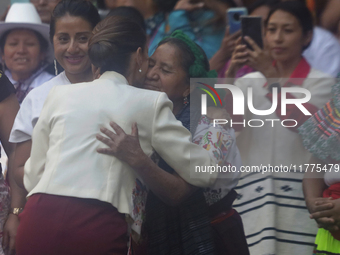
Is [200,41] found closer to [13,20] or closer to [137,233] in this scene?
[13,20]

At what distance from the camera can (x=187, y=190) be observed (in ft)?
7.27

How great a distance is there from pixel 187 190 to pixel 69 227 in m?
0.56

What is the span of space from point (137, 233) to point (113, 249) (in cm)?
16

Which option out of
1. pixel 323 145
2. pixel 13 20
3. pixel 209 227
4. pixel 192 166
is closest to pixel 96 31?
pixel 192 166

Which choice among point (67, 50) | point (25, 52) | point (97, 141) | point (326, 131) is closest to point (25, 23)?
point (25, 52)

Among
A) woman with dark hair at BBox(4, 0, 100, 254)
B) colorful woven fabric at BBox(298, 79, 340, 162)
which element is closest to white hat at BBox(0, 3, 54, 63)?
woman with dark hair at BBox(4, 0, 100, 254)

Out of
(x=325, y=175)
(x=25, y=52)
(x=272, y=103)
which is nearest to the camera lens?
(x=325, y=175)

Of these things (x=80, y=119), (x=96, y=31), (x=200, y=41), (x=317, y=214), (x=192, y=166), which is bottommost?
(x=317, y=214)

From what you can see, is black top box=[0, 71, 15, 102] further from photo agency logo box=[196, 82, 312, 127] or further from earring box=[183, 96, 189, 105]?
photo agency logo box=[196, 82, 312, 127]

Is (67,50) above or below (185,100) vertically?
above

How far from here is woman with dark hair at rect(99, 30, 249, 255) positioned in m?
2.22

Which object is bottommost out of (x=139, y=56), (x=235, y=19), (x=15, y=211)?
(x=15, y=211)

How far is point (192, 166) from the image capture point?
215 cm

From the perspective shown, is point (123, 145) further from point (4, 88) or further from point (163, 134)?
point (4, 88)
